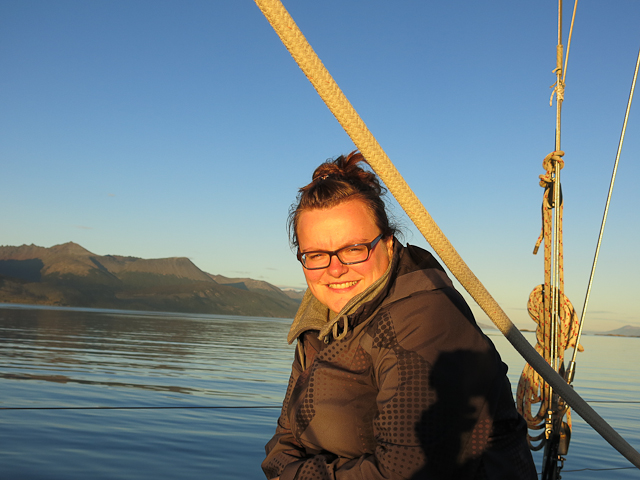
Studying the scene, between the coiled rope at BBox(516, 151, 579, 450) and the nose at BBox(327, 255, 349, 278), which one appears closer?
the nose at BBox(327, 255, 349, 278)

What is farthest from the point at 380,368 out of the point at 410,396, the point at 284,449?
the point at 284,449

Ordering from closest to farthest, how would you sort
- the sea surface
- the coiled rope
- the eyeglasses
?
the eyeglasses → the coiled rope → the sea surface

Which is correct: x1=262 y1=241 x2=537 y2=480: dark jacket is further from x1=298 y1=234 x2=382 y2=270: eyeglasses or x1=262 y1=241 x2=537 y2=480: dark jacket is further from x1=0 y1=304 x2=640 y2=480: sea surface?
x1=0 y1=304 x2=640 y2=480: sea surface

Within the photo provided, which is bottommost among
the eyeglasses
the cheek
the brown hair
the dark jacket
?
the dark jacket

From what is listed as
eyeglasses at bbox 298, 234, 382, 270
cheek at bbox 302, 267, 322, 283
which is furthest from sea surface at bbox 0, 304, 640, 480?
eyeglasses at bbox 298, 234, 382, 270

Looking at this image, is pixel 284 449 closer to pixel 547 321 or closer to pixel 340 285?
pixel 340 285

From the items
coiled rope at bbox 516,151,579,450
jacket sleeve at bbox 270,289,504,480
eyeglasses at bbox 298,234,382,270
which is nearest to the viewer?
jacket sleeve at bbox 270,289,504,480

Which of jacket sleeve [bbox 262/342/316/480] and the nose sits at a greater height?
the nose

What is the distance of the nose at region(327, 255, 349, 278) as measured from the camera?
1.74m

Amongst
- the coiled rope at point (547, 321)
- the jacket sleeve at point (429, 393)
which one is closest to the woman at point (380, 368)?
the jacket sleeve at point (429, 393)

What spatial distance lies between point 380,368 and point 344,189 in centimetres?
63

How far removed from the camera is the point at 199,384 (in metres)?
10.1

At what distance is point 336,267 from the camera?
1.74 meters

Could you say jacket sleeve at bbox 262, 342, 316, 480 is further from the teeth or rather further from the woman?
the teeth
